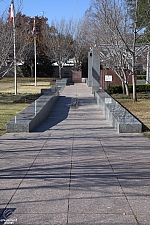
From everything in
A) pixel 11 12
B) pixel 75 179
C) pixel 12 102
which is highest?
pixel 11 12

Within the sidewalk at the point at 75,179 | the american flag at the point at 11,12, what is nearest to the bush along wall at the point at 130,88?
the american flag at the point at 11,12

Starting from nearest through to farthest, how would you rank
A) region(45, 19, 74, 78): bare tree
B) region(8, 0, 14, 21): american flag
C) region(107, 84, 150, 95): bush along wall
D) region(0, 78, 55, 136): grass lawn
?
region(0, 78, 55, 136): grass lawn < region(8, 0, 14, 21): american flag < region(107, 84, 150, 95): bush along wall < region(45, 19, 74, 78): bare tree

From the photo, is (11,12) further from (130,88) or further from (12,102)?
(130,88)

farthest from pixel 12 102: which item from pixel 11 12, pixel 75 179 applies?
pixel 75 179

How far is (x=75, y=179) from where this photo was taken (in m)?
5.75

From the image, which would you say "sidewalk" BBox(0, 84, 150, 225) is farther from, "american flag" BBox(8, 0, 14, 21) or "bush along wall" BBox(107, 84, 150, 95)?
"bush along wall" BBox(107, 84, 150, 95)

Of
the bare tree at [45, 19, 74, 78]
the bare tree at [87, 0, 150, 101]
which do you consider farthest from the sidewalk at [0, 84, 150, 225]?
the bare tree at [45, 19, 74, 78]

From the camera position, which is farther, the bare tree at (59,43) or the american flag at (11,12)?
the bare tree at (59,43)

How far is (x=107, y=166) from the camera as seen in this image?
6.58m

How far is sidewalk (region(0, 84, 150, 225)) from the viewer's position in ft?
14.2

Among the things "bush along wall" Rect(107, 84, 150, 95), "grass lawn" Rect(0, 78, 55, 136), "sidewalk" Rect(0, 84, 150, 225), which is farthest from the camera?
"bush along wall" Rect(107, 84, 150, 95)

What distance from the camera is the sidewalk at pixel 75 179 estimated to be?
432cm

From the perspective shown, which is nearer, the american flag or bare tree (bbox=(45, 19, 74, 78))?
the american flag

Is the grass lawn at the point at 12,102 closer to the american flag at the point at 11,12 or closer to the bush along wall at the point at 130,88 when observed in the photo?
the american flag at the point at 11,12
